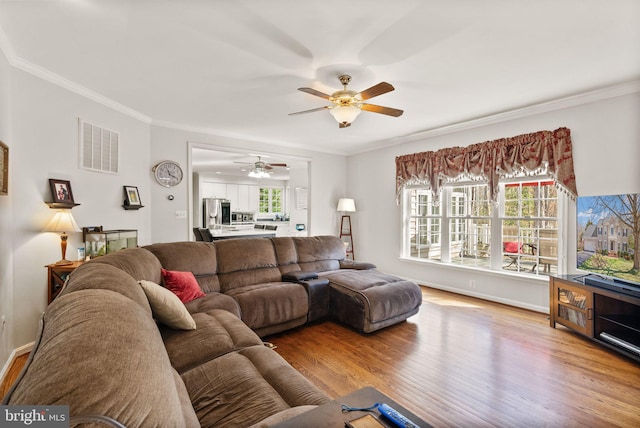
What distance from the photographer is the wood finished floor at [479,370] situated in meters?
1.90

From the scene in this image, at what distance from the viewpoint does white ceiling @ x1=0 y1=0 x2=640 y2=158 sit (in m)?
1.91

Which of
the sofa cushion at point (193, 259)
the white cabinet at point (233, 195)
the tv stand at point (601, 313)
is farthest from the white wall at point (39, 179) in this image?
the white cabinet at point (233, 195)

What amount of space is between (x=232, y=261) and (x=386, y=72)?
2532 mm

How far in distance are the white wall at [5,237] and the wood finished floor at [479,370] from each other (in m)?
2.20

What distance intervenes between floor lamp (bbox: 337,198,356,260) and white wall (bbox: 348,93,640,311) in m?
0.16

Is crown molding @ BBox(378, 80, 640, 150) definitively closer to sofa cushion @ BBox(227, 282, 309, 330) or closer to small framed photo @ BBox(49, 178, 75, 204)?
sofa cushion @ BBox(227, 282, 309, 330)

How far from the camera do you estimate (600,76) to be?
9.30ft

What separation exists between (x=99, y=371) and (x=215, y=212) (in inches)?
354

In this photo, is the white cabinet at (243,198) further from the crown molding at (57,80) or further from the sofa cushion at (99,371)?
the sofa cushion at (99,371)

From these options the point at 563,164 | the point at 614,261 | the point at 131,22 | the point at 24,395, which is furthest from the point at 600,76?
the point at 24,395

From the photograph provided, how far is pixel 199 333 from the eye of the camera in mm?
1909

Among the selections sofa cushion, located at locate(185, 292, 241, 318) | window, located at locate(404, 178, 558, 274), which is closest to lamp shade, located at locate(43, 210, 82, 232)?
sofa cushion, located at locate(185, 292, 241, 318)

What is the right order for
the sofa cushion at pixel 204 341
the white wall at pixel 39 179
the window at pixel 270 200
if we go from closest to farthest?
the sofa cushion at pixel 204 341, the white wall at pixel 39 179, the window at pixel 270 200

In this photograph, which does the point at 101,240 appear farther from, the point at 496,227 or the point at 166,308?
the point at 496,227
